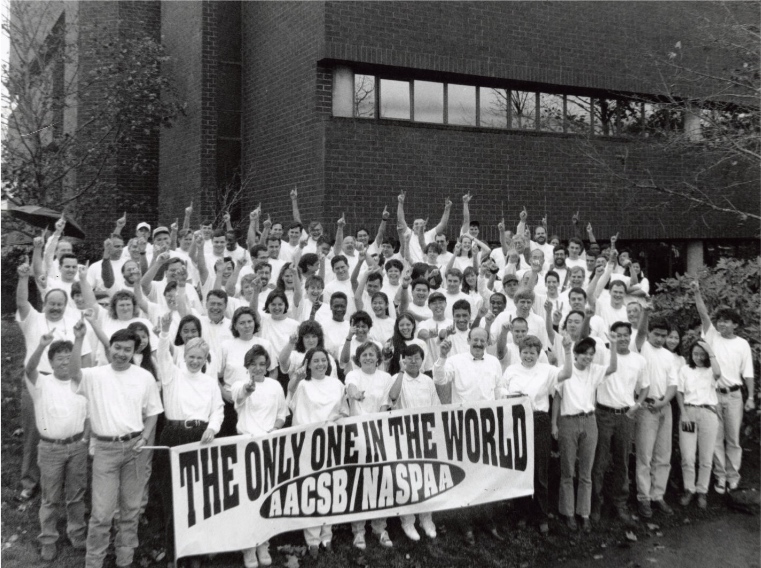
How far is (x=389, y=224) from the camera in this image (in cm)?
1183

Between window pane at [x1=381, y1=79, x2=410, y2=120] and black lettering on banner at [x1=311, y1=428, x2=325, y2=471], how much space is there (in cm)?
736

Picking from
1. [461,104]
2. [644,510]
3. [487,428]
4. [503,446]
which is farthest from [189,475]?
[461,104]

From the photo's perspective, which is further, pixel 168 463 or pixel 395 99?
pixel 395 99

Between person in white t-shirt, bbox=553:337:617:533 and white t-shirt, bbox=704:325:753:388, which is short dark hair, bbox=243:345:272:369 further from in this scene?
white t-shirt, bbox=704:325:753:388

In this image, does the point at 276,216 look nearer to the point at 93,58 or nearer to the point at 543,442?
the point at 93,58

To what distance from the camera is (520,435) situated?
6570 millimetres

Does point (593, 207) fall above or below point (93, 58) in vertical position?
below

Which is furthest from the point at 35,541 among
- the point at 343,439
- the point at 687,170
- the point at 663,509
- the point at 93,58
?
the point at 687,170

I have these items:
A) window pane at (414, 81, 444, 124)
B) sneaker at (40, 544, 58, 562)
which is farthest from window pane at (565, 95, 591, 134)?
sneaker at (40, 544, 58, 562)

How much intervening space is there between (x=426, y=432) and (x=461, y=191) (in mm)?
6890

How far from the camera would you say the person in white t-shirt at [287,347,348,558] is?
6027 millimetres

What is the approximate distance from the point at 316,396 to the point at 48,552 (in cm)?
236

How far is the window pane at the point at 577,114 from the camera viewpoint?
45.3 feet

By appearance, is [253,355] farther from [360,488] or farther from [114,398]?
[360,488]
